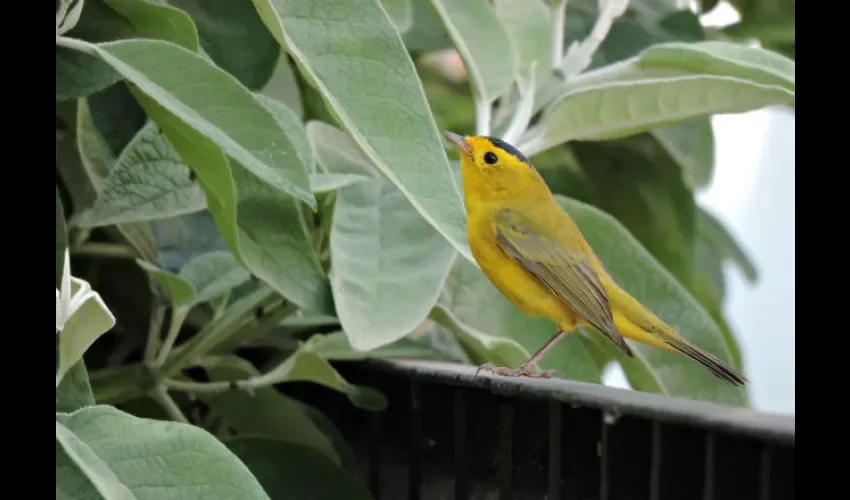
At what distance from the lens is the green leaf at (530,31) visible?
0.35 metres

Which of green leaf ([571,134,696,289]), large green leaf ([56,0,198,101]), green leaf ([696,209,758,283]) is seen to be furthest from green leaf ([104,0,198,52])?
green leaf ([696,209,758,283])

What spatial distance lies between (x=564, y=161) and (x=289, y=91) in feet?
0.50

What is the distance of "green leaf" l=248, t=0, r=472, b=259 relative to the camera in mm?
230

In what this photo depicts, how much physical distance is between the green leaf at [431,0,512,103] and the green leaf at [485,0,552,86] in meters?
0.03

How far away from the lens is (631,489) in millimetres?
199

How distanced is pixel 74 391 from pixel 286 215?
0.09 meters

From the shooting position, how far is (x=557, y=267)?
239 millimetres

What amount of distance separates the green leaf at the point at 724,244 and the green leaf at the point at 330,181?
301mm

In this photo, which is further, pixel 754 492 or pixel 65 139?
pixel 65 139

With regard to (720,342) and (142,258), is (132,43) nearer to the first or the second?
(142,258)

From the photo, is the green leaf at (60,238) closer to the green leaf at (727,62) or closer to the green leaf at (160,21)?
the green leaf at (160,21)

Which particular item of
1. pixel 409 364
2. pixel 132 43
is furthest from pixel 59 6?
pixel 409 364

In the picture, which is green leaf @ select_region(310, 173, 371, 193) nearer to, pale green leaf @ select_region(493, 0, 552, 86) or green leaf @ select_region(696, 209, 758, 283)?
pale green leaf @ select_region(493, 0, 552, 86)

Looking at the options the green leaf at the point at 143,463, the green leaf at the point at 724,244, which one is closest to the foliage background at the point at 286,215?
the green leaf at the point at 143,463
